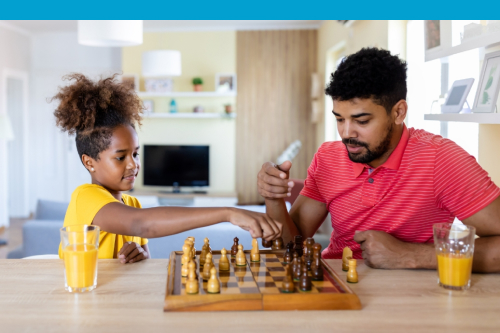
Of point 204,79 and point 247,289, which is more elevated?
point 204,79

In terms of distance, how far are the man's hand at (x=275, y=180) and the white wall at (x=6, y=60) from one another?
19.0 ft

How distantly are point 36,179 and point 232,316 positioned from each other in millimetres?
7226

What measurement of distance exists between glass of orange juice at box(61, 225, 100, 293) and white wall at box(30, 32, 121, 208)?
6.38 m

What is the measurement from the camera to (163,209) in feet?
4.21

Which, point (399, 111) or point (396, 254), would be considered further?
point (399, 111)

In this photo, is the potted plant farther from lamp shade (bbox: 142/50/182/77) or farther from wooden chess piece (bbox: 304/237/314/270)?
wooden chess piece (bbox: 304/237/314/270)

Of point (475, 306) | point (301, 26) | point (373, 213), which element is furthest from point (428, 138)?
point (301, 26)

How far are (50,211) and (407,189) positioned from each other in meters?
2.55

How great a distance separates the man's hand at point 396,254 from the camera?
1.29 metres

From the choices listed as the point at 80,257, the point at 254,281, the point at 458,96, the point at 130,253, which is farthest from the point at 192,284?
the point at 458,96

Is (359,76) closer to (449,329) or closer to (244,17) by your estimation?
(244,17)

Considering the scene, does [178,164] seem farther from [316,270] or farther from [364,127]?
[316,270]

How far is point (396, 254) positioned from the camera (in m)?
1.31

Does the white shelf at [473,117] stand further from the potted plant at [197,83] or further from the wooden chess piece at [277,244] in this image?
the potted plant at [197,83]
